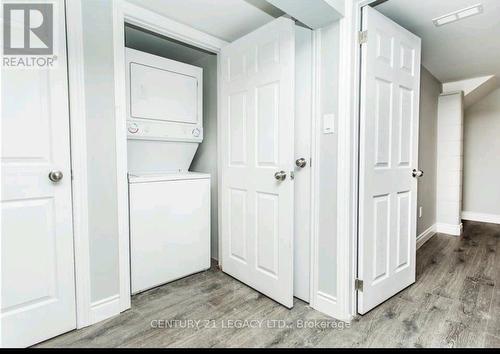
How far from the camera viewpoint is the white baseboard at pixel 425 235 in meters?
3.13

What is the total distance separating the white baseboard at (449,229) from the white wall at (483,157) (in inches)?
46.1

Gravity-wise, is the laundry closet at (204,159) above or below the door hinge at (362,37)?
below

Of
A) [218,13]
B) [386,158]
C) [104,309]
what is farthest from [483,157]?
[104,309]

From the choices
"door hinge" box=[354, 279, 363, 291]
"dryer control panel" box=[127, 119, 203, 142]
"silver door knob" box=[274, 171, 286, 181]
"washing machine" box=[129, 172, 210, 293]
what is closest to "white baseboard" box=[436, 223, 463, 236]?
"door hinge" box=[354, 279, 363, 291]

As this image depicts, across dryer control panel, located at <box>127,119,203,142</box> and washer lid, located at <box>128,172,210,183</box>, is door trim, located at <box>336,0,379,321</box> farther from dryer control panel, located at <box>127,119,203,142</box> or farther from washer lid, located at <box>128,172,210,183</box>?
dryer control panel, located at <box>127,119,203,142</box>

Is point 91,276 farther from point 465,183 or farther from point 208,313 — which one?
point 465,183

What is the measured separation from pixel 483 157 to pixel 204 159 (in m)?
4.48

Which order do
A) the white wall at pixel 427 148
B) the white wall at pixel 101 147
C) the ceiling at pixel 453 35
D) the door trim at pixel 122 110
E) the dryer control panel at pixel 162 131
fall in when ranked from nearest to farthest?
the white wall at pixel 101 147, the door trim at pixel 122 110, the ceiling at pixel 453 35, the dryer control panel at pixel 162 131, the white wall at pixel 427 148

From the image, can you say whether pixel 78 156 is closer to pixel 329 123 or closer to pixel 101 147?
pixel 101 147

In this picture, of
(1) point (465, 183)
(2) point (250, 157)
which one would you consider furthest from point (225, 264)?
(1) point (465, 183)

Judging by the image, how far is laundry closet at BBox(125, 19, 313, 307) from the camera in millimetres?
1858

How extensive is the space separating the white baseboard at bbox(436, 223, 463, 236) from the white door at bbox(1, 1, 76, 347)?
13.8ft

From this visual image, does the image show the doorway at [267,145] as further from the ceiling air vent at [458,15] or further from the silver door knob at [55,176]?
the ceiling air vent at [458,15]

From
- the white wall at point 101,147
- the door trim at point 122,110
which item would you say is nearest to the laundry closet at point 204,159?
the door trim at point 122,110
